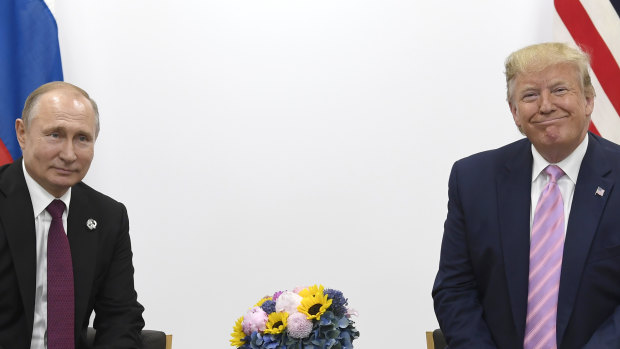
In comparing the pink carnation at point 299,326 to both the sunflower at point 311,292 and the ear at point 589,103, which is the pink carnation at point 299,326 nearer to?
the sunflower at point 311,292

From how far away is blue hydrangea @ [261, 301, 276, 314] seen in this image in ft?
7.66

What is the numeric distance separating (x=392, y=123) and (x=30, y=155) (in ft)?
6.56

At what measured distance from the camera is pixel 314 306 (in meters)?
2.28

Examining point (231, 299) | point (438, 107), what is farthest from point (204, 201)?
point (438, 107)

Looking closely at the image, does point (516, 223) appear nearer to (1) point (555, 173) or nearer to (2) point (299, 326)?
(1) point (555, 173)

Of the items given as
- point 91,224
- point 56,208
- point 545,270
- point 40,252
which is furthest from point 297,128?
point 545,270

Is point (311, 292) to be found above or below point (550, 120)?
below

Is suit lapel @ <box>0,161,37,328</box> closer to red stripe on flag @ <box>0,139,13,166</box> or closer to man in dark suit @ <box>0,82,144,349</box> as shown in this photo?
man in dark suit @ <box>0,82,144,349</box>

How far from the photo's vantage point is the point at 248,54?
3.79m

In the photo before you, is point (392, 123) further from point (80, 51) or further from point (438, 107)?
point (80, 51)

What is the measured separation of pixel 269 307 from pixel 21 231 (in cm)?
94

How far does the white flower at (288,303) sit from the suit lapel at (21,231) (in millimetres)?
879

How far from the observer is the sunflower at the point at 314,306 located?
2254 millimetres

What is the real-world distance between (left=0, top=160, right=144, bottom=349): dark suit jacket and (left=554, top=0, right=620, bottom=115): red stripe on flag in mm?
2379
